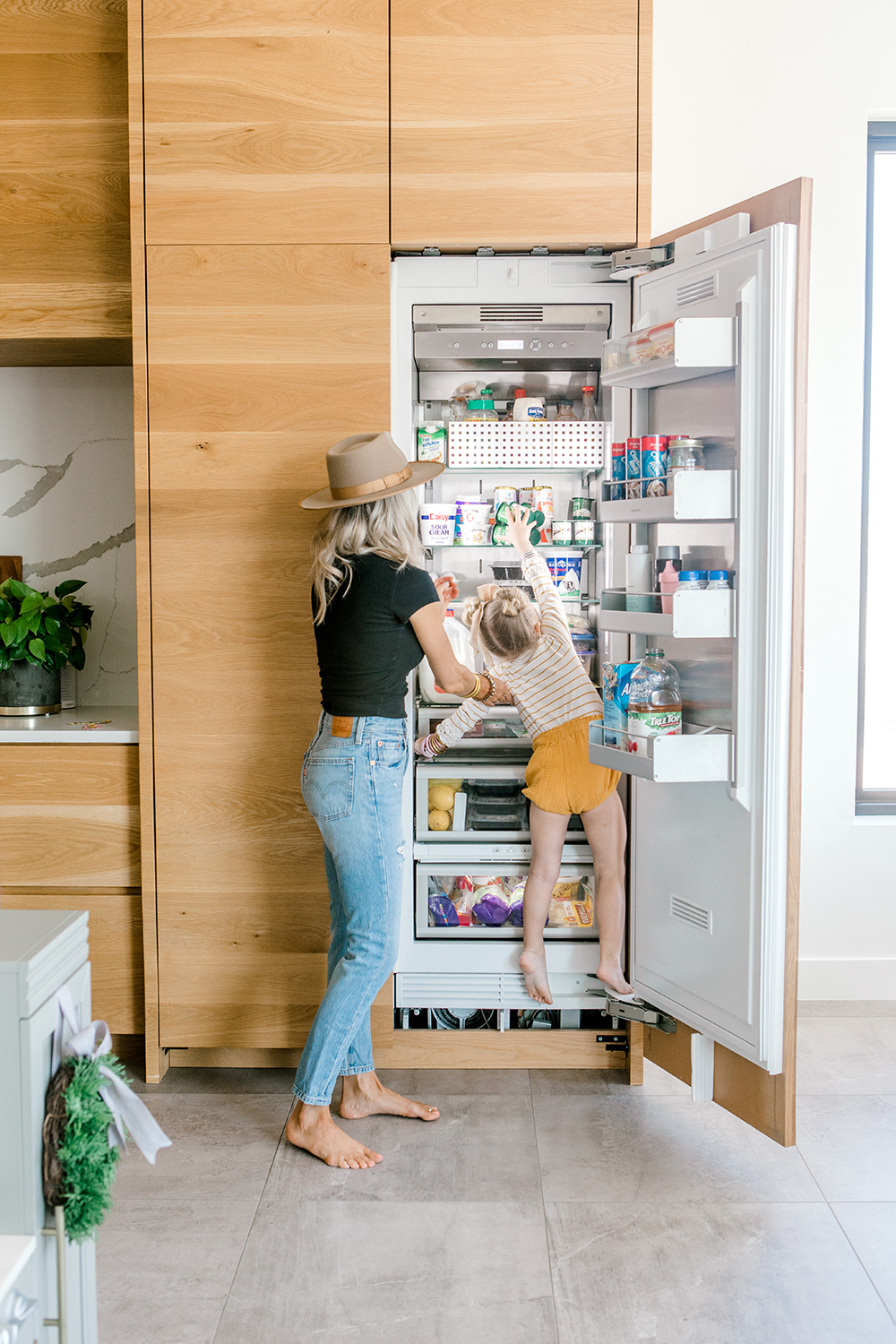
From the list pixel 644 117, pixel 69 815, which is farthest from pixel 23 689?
pixel 644 117

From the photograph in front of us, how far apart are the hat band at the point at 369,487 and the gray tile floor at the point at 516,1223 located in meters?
1.44

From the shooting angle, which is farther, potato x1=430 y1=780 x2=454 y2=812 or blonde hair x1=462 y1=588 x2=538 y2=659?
potato x1=430 y1=780 x2=454 y2=812

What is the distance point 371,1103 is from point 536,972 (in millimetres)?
503

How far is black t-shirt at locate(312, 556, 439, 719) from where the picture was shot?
216cm

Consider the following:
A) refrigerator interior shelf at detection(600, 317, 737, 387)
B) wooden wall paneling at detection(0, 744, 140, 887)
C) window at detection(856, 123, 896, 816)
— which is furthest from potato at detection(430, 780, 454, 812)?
window at detection(856, 123, 896, 816)

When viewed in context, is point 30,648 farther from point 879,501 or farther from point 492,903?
point 879,501

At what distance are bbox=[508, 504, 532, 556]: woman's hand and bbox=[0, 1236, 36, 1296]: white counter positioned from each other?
1825 mm

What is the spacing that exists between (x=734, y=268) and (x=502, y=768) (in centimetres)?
126

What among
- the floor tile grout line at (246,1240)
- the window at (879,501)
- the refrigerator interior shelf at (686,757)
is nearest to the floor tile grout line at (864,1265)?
the refrigerator interior shelf at (686,757)

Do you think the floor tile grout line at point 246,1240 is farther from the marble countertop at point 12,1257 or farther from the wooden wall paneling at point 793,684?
the wooden wall paneling at point 793,684

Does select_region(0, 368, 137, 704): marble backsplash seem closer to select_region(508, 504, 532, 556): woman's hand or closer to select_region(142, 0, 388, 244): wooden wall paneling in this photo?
select_region(142, 0, 388, 244): wooden wall paneling

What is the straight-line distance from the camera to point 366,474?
2.16 meters

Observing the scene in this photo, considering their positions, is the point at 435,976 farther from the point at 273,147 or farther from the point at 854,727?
the point at 273,147

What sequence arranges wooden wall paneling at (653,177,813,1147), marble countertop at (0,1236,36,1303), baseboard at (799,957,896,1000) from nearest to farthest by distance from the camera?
marble countertop at (0,1236,36,1303) → wooden wall paneling at (653,177,813,1147) → baseboard at (799,957,896,1000)
